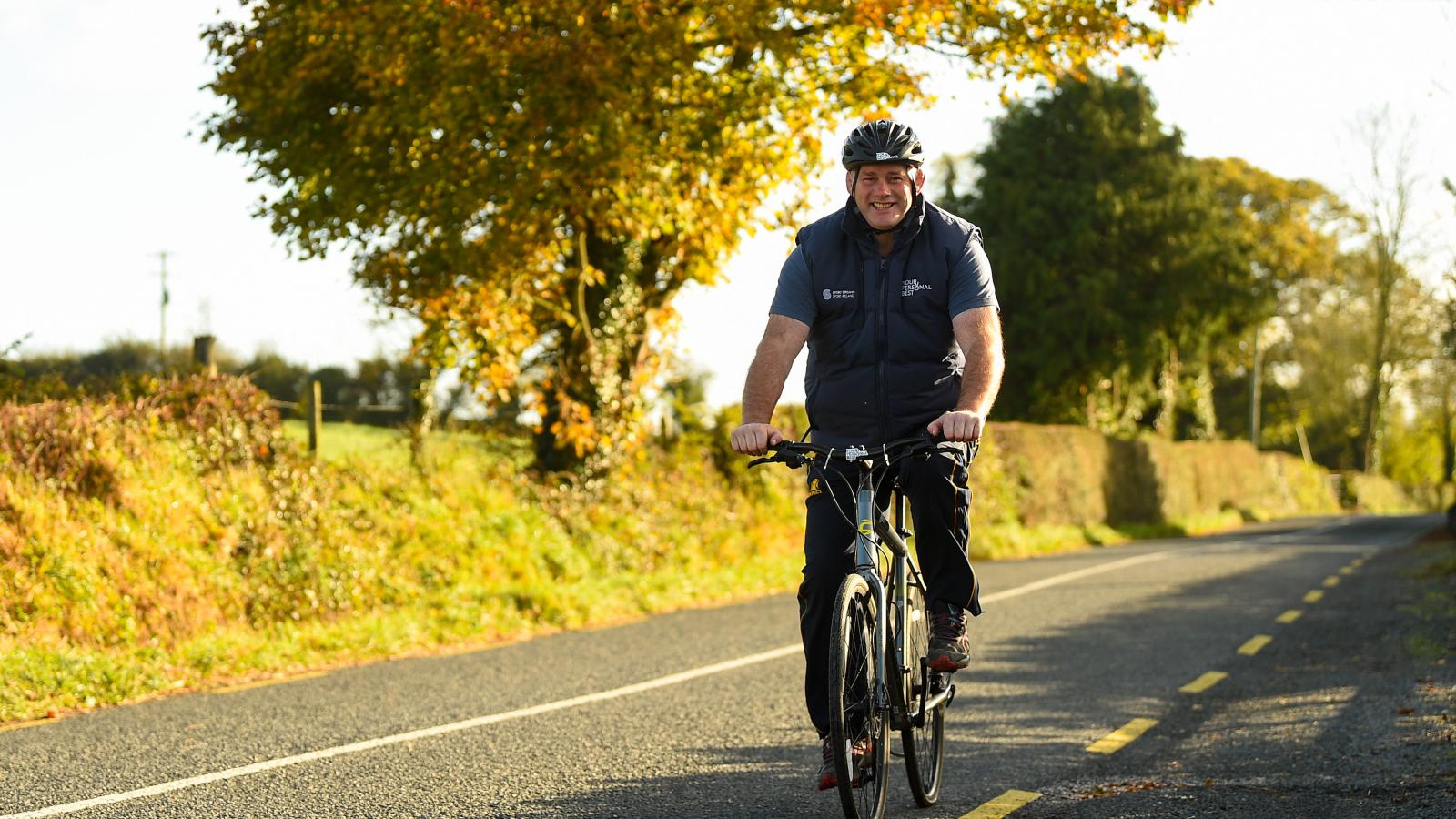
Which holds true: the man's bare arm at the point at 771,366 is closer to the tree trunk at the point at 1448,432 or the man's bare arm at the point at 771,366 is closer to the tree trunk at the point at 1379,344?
the tree trunk at the point at 1379,344

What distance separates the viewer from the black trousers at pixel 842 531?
4738mm

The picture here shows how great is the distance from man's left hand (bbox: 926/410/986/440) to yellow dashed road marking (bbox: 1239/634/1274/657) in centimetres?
644

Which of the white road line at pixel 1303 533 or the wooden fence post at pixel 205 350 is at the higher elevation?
the wooden fence post at pixel 205 350

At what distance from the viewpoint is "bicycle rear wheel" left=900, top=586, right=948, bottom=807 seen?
4.92 meters

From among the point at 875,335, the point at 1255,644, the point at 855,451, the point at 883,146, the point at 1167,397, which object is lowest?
the point at 1255,644

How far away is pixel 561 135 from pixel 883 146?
8887 millimetres

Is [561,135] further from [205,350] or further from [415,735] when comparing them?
[415,735]

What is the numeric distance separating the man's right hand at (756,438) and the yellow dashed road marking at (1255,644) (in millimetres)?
6659

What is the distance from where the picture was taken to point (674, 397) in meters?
17.4

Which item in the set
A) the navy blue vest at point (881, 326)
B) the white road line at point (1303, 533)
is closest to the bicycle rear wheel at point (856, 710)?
the navy blue vest at point (881, 326)

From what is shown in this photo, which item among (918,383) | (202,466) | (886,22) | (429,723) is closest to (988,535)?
(886,22)

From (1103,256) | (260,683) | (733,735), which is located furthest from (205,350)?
(1103,256)

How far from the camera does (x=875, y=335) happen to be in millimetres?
4789

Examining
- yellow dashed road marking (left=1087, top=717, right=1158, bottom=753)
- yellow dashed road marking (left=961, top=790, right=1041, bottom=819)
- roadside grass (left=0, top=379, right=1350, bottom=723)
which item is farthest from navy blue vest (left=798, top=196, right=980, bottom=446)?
roadside grass (left=0, top=379, right=1350, bottom=723)
